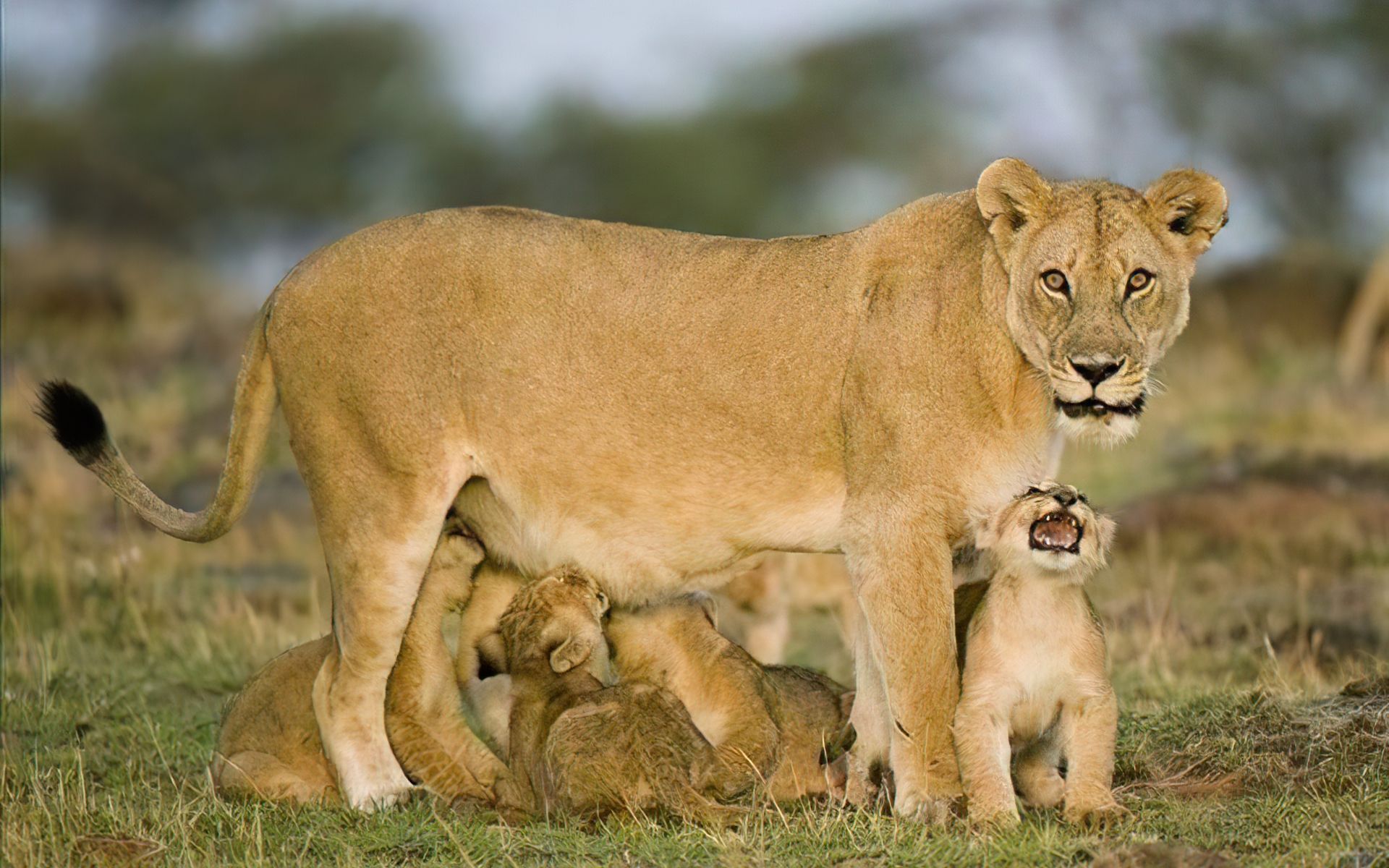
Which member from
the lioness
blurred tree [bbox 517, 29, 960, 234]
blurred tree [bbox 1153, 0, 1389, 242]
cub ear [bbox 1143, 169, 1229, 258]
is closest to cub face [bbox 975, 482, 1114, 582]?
the lioness

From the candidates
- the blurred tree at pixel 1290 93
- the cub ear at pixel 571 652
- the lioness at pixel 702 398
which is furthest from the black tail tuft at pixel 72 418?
the blurred tree at pixel 1290 93

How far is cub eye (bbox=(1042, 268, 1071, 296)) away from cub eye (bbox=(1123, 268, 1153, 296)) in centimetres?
18

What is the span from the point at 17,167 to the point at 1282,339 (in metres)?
20.7

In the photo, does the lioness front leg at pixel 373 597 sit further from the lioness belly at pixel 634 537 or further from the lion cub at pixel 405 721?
the lioness belly at pixel 634 537

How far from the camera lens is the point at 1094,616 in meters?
5.83

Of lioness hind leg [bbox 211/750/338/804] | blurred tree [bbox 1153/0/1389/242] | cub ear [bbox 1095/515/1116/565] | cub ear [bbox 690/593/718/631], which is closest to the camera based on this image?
cub ear [bbox 1095/515/1116/565]

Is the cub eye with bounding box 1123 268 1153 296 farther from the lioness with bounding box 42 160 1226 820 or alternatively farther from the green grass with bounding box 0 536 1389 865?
the green grass with bounding box 0 536 1389 865

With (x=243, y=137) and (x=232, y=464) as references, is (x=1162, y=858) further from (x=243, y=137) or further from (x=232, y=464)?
A: (x=243, y=137)

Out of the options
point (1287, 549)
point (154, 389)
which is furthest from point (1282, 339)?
point (154, 389)

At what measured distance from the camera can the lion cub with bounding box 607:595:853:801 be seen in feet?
20.2

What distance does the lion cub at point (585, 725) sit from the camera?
5645 millimetres

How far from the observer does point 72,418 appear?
21.4 ft

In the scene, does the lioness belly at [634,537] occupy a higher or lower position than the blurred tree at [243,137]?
lower

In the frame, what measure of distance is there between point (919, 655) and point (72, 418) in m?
3.08
